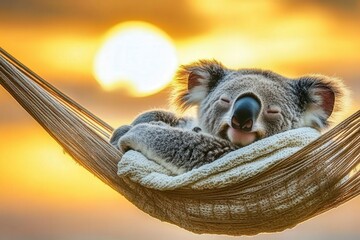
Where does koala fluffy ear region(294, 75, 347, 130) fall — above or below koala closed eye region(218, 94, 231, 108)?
above

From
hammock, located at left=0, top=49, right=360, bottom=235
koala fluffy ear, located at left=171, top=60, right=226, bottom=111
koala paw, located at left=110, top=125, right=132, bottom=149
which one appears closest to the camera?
hammock, located at left=0, top=49, right=360, bottom=235

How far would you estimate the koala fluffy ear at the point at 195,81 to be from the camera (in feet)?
8.57

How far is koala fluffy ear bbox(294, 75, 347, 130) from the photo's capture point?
2.41m

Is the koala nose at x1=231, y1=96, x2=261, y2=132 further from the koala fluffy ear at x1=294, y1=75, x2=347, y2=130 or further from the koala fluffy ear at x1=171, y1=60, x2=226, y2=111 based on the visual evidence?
the koala fluffy ear at x1=171, y1=60, x2=226, y2=111

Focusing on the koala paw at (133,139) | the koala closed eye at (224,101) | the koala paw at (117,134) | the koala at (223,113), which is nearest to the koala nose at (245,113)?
the koala at (223,113)

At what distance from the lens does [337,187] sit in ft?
6.43

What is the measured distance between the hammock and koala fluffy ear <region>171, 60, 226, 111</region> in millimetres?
556

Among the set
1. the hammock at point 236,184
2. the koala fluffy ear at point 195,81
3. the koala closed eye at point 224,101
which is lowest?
the hammock at point 236,184

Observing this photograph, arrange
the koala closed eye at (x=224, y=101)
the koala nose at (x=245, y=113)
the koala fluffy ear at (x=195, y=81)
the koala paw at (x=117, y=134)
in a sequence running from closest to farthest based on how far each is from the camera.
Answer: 1. the koala nose at (x=245, y=113)
2. the koala closed eye at (x=224, y=101)
3. the koala paw at (x=117, y=134)
4. the koala fluffy ear at (x=195, y=81)

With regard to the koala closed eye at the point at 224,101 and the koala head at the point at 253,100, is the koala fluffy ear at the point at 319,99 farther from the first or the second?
the koala closed eye at the point at 224,101

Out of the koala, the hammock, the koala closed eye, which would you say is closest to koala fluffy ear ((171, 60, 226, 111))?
the koala

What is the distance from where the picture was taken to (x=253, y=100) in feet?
7.01

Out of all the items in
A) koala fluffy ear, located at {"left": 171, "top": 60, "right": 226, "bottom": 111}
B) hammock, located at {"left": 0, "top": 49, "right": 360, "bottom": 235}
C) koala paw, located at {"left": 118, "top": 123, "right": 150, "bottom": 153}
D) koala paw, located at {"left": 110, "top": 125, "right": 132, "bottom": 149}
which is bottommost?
hammock, located at {"left": 0, "top": 49, "right": 360, "bottom": 235}

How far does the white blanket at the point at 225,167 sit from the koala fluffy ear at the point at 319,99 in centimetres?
31
